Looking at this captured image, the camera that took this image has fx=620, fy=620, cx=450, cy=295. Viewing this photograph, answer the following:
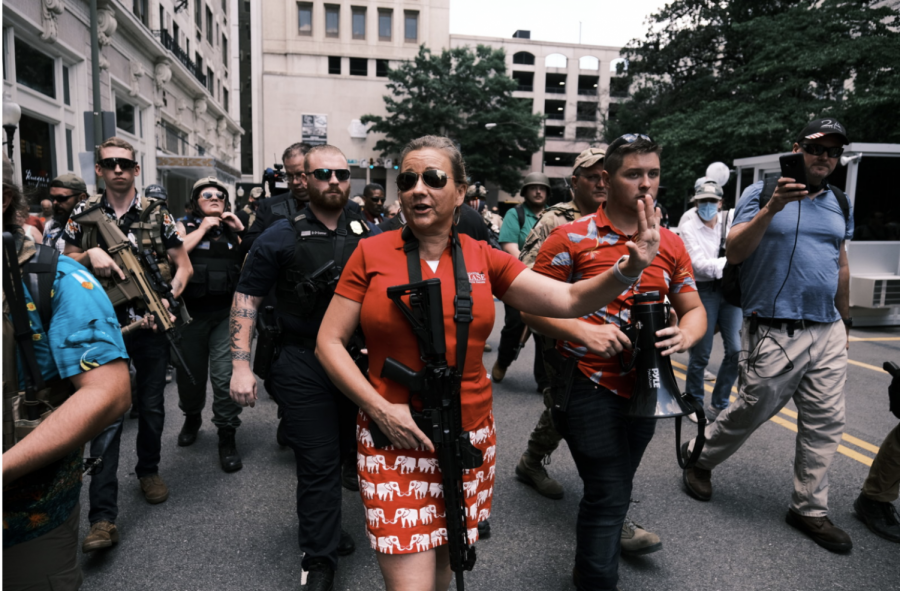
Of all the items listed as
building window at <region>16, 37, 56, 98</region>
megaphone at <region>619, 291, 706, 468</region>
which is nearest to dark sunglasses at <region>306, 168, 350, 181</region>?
megaphone at <region>619, 291, 706, 468</region>

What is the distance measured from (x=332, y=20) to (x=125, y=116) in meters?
32.3

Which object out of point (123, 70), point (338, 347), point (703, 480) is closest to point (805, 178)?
point (703, 480)

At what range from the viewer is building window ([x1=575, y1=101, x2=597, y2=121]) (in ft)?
197

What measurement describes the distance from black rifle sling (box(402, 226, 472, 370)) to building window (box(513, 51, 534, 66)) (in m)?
65.8

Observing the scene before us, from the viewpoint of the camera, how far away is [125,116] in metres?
21.6

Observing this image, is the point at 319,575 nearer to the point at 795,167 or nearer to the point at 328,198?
the point at 328,198

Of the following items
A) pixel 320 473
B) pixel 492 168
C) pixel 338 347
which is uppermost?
pixel 492 168

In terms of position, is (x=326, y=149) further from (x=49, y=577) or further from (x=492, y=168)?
(x=492, y=168)

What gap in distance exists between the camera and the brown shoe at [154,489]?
386 centimetres

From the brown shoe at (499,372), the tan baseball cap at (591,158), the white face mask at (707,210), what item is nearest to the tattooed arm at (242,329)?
the tan baseball cap at (591,158)

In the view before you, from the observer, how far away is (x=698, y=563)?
3.17 metres

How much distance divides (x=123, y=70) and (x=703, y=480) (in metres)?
22.7

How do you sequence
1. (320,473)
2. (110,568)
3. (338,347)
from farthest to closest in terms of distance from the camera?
(110,568)
(320,473)
(338,347)

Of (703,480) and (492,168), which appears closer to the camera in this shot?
(703,480)
